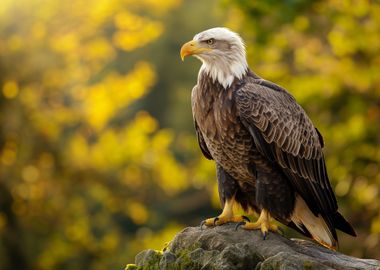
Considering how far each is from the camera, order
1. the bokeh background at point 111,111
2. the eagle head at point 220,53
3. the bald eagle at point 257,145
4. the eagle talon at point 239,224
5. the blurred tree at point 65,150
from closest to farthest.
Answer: the eagle talon at point 239,224, the bald eagle at point 257,145, the eagle head at point 220,53, the bokeh background at point 111,111, the blurred tree at point 65,150

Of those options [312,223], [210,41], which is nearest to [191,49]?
[210,41]

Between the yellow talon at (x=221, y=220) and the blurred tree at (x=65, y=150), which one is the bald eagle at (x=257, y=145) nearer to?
the yellow talon at (x=221, y=220)

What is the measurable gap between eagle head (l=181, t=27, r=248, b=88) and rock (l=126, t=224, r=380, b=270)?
1082mm

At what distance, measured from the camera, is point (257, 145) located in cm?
649

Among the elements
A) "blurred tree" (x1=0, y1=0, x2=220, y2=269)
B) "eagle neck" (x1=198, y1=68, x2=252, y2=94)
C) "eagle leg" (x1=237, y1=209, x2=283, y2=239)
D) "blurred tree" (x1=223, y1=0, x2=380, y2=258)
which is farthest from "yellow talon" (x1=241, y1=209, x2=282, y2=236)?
"blurred tree" (x1=0, y1=0, x2=220, y2=269)

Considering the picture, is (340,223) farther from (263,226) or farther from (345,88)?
(345,88)

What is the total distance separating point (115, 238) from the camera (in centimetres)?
1700

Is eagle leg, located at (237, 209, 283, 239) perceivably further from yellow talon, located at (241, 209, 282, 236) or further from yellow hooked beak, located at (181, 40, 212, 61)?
yellow hooked beak, located at (181, 40, 212, 61)

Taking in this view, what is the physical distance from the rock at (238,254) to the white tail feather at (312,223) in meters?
0.36

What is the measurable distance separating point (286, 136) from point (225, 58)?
0.71 m

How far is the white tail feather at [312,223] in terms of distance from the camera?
22.2 ft

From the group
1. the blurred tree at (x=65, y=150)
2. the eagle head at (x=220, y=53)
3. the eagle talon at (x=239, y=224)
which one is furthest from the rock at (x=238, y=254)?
the blurred tree at (x=65, y=150)

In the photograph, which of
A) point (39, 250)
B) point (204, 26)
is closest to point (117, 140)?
point (39, 250)

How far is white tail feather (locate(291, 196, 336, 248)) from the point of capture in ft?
22.2
